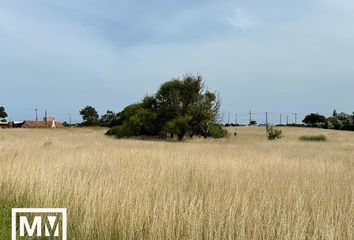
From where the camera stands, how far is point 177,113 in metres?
49.4

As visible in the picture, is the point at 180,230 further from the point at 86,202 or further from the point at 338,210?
the point at 338,210

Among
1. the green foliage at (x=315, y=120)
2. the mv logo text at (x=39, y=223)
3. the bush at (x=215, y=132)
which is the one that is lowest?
the mv logo text at (x=39, y=223)

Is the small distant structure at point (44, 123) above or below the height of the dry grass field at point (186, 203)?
above

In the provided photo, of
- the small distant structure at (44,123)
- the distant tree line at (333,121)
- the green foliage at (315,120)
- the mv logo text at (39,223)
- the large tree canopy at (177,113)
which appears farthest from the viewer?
the small distant structure at (44,123)

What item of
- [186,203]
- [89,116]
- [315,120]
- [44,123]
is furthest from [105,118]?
[186,203]

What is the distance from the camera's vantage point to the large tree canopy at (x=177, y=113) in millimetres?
48219

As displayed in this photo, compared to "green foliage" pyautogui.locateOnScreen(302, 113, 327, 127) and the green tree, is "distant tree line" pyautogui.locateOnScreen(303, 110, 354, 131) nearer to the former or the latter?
"green foliage" pyautogui.locateOnScreen(302, 113, 327, 127)

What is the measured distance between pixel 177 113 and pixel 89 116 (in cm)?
7111

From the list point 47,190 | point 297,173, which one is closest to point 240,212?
point 47,190

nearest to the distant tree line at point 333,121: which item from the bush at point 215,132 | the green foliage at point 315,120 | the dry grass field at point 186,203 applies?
the green foliage at point 315,120

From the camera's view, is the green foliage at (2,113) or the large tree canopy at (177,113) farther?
the green foliage at (2,113)

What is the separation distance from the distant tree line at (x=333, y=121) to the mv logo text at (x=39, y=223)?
8901 centimetres

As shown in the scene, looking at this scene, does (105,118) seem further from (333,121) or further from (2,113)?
(333,121)

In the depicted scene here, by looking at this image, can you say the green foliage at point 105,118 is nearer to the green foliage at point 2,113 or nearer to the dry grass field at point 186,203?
the green foliage at point 2,113
